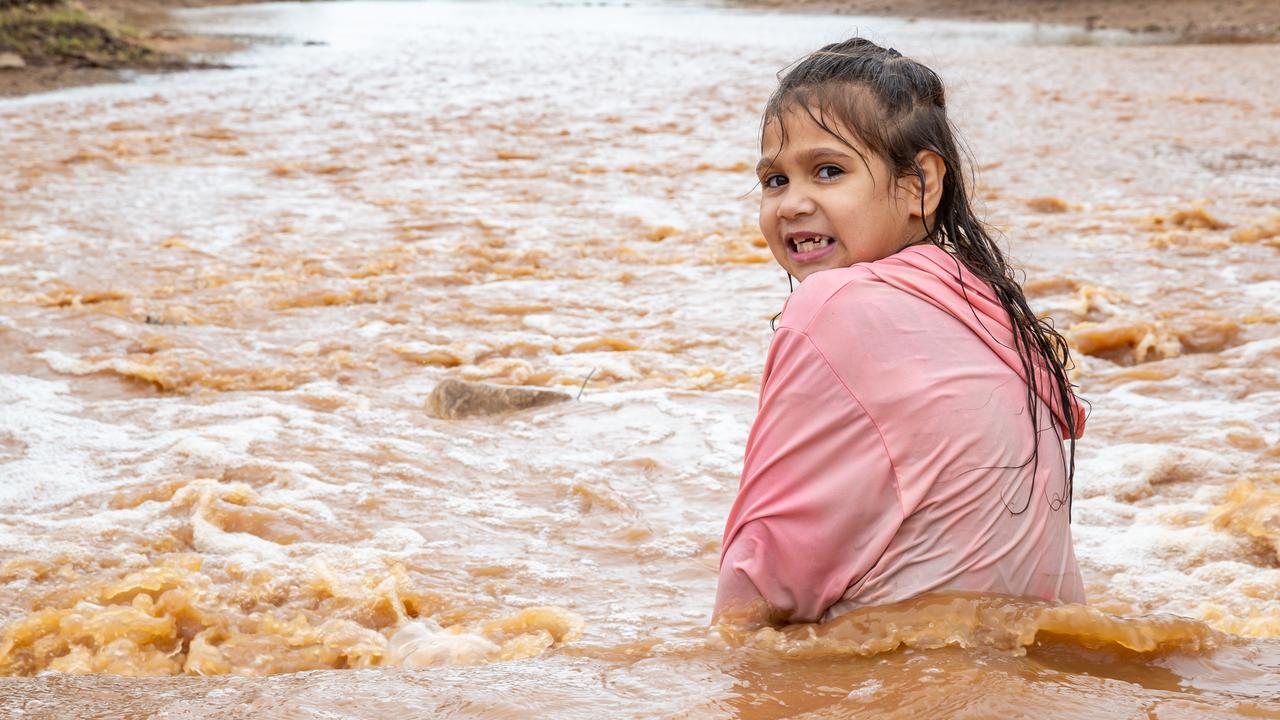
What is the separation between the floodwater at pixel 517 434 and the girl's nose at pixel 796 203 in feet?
2.57

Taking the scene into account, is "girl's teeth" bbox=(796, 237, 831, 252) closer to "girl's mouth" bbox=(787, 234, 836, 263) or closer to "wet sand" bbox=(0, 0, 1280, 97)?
"girl's mouth" bbox=(787, 234, 836, 263)

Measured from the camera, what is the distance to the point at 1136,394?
4.46 meters

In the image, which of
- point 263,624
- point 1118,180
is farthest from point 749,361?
point 1118,180

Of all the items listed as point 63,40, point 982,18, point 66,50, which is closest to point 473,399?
point 66,50

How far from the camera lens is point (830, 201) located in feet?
7.50

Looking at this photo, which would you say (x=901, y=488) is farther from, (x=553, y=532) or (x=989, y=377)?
(x=553, y=532)

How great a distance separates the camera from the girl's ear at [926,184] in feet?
7.45

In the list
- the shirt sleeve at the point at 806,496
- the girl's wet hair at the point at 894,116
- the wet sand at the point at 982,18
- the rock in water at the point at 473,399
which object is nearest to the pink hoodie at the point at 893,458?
the shirt sleeve at the point at 806,496

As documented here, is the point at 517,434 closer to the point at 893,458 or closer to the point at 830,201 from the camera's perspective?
the point at 830,201

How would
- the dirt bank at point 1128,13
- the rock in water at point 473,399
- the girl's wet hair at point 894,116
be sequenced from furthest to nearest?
the dirt bank at point 1128,13 → the rock in water at point 473,399 → the girl's wet hair at point 894,116

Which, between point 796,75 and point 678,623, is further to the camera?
point 678,623

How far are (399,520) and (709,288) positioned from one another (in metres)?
3.16

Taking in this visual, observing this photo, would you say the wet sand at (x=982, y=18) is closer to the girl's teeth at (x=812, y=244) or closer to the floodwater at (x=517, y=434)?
the floodwater at (x=517, y=434)

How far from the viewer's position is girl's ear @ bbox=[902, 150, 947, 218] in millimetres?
2271
